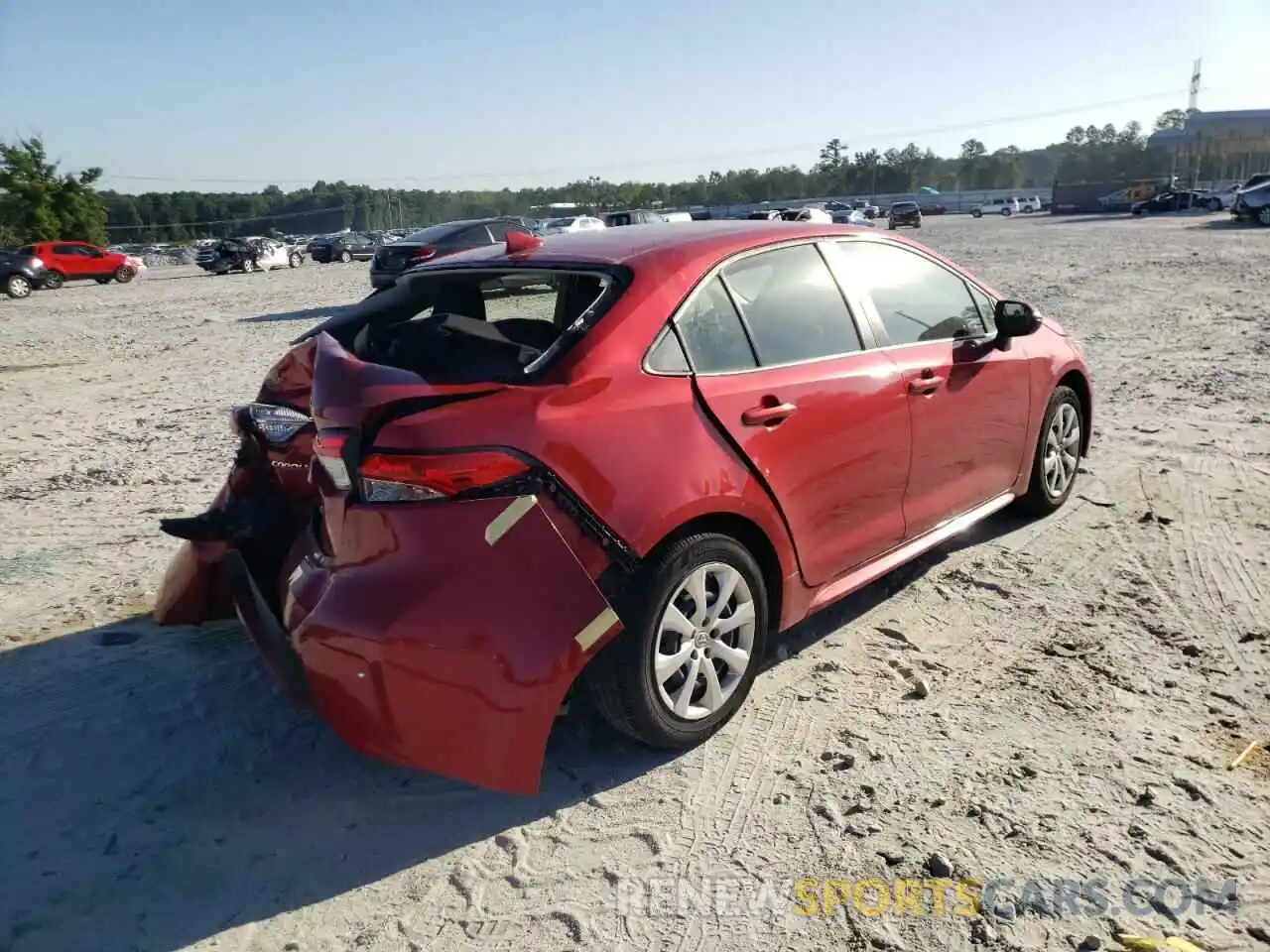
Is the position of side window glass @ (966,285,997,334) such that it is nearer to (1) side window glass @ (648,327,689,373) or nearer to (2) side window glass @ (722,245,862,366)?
(2) side window glass @ (722,245,862,366)

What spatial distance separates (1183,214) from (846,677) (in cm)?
5681

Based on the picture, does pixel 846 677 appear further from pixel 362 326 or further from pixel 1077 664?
pixel 362 326

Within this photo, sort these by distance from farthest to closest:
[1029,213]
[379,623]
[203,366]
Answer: [1029,213] → [203,366] → [379,623]

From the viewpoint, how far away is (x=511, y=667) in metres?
2.67

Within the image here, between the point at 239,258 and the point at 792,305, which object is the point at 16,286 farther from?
the point at 792,305

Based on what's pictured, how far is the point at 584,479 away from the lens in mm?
2801

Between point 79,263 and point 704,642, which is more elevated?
point 79,263

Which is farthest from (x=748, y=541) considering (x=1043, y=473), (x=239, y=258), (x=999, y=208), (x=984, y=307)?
(x=999, y=208)

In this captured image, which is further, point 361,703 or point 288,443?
point 288,443

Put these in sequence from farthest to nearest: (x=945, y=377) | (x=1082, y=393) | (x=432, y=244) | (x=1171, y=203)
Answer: (x=1171, y=203) → (x=432, y=244) → (x=1082, y=393) → (x=945, y=377)

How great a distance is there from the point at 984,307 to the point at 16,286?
31314mm

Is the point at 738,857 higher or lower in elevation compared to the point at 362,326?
lower

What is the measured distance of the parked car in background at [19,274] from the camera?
28016 millimetres

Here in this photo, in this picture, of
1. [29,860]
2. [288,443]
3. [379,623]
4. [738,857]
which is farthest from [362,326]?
[738,857]
